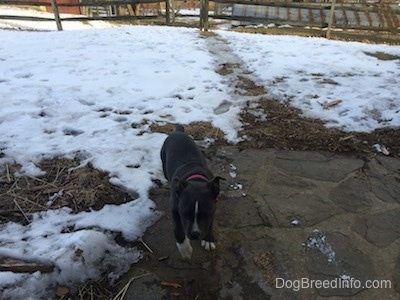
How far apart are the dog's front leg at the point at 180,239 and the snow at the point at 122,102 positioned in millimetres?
339

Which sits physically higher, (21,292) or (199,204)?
→ (199,204)

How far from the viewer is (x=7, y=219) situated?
9.73 ft

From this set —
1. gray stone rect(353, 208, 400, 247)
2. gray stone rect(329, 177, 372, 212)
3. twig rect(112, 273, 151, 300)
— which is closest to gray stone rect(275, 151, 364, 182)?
gray stone rect(329, 177, 372, 212)

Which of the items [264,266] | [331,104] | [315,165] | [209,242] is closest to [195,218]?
[209,242]

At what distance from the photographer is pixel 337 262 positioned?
2.65m

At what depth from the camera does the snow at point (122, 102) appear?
2691mm

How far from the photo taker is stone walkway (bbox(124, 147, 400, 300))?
2.46 metres

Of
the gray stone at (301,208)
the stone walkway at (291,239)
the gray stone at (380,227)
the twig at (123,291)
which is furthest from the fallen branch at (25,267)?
the gray stone at (380,227)

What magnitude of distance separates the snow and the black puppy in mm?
393

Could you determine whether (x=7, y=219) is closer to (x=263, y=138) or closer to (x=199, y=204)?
(x=199, y=204)

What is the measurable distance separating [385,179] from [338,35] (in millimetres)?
8919

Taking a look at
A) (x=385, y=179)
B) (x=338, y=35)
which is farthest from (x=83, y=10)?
(x=385, y=179)

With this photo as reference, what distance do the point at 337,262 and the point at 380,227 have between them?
631 mm

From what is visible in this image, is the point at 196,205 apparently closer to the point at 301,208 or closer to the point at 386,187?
the point at 301,208
